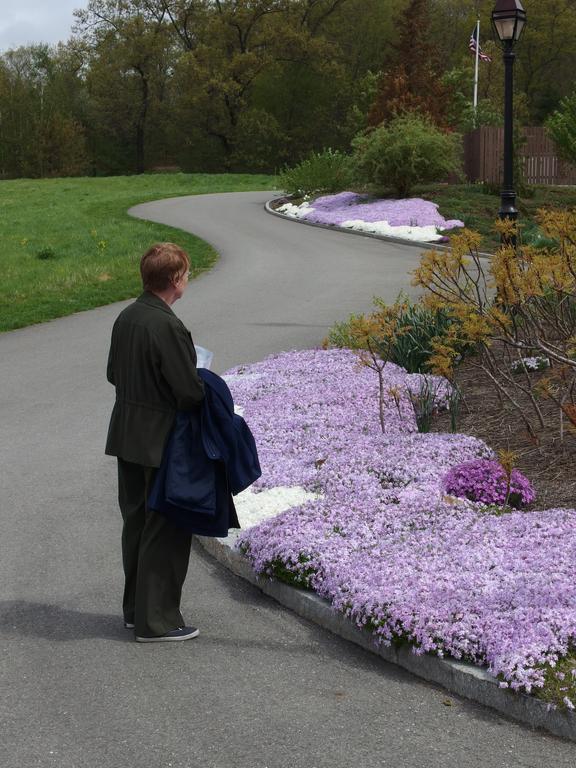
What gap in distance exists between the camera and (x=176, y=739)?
155 inches

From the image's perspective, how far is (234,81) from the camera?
63438mm

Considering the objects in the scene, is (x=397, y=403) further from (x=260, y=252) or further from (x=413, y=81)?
(x=413, y=81)

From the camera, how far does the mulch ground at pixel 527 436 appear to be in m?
6.47

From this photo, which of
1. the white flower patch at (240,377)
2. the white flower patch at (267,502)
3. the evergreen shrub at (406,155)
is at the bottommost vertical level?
the white flower patch at (267,502)

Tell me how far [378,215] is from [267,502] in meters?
20.1

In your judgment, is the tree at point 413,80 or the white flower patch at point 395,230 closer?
the white flower patch at point 395,230

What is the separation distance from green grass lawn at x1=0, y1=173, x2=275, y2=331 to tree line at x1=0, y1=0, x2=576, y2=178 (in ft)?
70.3

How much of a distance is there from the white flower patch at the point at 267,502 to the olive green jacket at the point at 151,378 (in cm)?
143

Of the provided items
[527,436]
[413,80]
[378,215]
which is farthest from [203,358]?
[413,80]

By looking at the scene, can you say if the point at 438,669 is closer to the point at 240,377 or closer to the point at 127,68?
the point at 240,377

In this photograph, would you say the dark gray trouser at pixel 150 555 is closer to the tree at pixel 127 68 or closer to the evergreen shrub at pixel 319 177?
the evergreen shrub at pixel 319 177

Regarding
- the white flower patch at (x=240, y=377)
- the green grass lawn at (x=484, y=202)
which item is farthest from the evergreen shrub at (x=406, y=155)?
the white flower patch at (x=240, y=377)

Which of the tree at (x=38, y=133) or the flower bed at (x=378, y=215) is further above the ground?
the tree at (x=38, y=133)

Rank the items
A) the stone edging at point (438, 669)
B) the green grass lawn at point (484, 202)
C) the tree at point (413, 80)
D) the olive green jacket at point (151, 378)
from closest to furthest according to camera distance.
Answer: the stone edging at point (438, 669) → the olive green jacket at point (151, 378) → the green grass lawn at point (484, 202) → the tree at point (413, 80)
